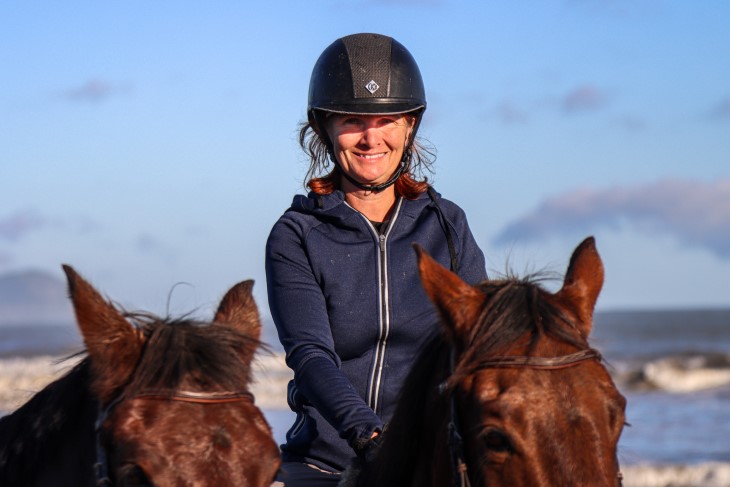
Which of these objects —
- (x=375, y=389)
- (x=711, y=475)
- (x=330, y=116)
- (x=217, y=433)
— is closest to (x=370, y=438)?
(x=375, y=389)

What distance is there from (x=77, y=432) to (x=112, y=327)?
0.35 m

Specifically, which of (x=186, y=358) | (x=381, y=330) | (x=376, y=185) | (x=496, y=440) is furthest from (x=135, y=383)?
(x=376, y=185)

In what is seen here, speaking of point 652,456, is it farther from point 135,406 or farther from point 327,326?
point 135,406

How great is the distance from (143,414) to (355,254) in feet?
5.16

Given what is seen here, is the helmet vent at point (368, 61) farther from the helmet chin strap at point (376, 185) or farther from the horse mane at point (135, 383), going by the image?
the horse mane at point (135, 383)

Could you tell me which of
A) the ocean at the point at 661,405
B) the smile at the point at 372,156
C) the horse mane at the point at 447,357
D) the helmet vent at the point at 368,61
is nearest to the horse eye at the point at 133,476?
the ocean at the point at 661,405

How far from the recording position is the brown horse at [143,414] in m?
3.18

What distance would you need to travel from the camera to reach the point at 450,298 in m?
3.49

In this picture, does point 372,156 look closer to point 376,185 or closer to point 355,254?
point 376,185

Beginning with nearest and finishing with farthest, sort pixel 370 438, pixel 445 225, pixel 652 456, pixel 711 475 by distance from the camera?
pixel 370 438, pixel 445 225, pixel 711 475, pixel 652 456

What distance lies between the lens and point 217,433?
10.7ft

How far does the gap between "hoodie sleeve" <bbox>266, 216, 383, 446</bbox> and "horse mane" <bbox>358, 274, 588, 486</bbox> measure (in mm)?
260

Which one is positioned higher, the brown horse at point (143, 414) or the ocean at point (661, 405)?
the brown horse at point (143, 414)

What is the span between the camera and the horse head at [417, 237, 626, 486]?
3.11 metres
